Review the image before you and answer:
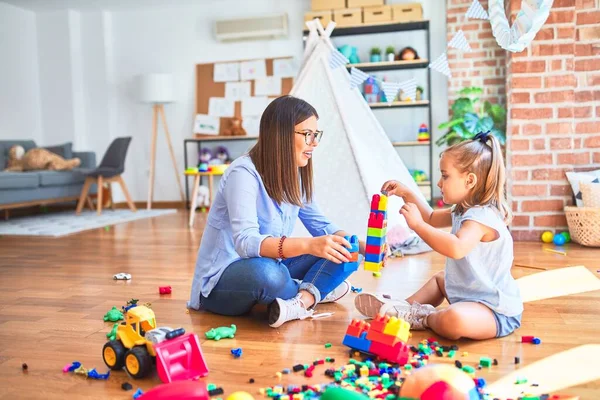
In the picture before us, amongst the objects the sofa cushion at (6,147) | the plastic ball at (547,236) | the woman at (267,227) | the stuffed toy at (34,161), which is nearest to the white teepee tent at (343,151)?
the plastic ball at (547,236)

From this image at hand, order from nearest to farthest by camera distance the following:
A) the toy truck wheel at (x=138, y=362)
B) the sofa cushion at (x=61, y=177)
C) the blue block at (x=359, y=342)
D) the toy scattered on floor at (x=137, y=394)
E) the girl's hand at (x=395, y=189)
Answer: the toy scattered on floor at (x=137, y=394), the toy truck wheel at (x=138, y=362), the blue block at (x=359, y=342), the girl's hand at (x=395, y=189), the sofa cushion at (x=61, y=177)

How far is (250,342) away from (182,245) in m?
2.16

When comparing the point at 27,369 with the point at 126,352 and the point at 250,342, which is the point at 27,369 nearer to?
the point at 126,352

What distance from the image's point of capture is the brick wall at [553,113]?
344 cm

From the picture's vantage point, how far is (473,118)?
16.9 ft

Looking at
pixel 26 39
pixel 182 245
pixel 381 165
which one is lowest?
pixel 182 245

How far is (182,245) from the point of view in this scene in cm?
384

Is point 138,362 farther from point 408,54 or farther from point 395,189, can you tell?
point 408,54

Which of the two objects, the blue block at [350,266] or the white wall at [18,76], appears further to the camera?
the white wall at [18,76]

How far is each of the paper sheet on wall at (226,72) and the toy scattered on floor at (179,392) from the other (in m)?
5.65

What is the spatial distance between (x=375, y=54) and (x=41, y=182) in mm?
3409

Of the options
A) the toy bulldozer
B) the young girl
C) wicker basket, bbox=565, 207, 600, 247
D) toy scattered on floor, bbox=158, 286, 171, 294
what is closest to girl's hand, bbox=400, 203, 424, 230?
the young girl

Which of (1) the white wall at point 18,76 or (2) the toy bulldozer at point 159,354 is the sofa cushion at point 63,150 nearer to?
(1) the white wall at point 18,76

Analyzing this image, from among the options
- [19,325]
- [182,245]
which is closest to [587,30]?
[182,245]
